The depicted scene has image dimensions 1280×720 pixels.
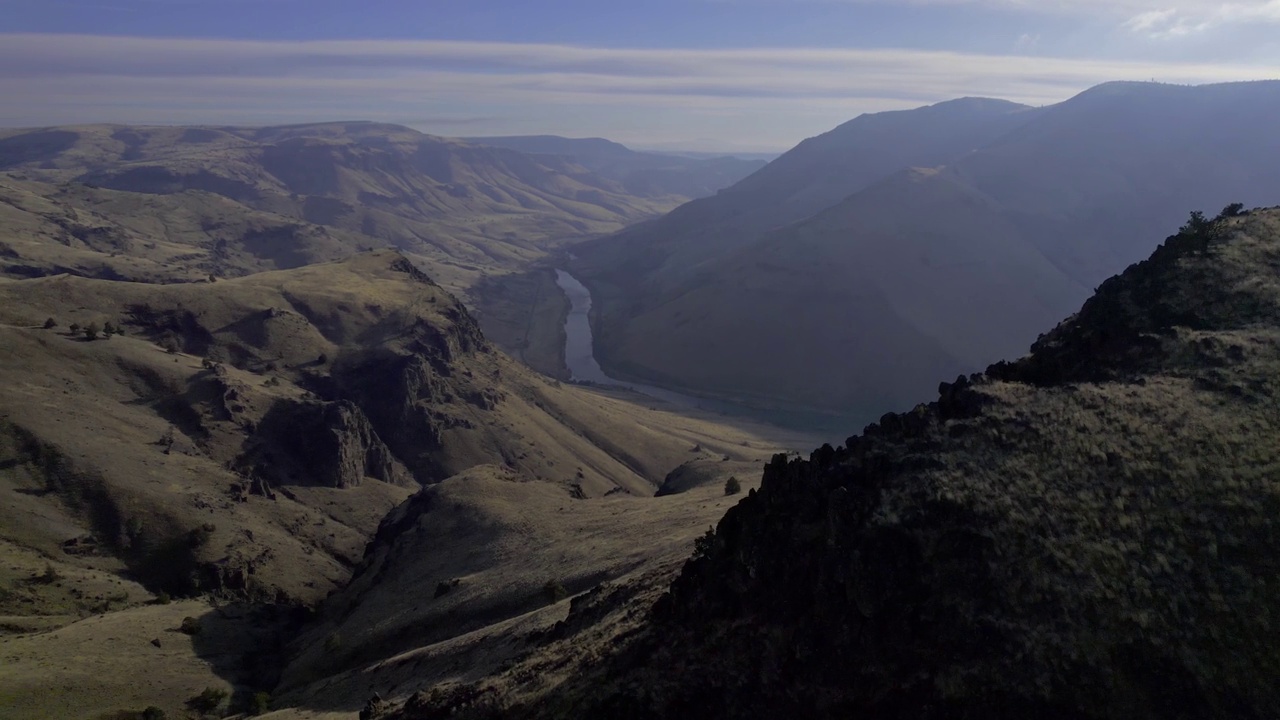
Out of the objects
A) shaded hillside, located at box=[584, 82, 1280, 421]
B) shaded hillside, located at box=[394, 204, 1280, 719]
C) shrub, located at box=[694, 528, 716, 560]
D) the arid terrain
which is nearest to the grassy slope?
the arid terrain

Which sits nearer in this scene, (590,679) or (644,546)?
(590,679)

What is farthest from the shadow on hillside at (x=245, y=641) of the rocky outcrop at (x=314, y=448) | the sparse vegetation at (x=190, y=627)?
the rocky outcrop at (x=314, y=448)

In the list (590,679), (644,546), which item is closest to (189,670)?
(644,546)

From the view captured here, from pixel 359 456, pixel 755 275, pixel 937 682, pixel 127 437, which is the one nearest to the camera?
pixel 937 682

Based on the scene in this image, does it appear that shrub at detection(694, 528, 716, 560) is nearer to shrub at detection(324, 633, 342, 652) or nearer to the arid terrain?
the arid terrain

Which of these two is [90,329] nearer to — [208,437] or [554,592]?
[208,437]

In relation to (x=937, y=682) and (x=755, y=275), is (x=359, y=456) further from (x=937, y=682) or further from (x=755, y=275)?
(x=755, y=275)
